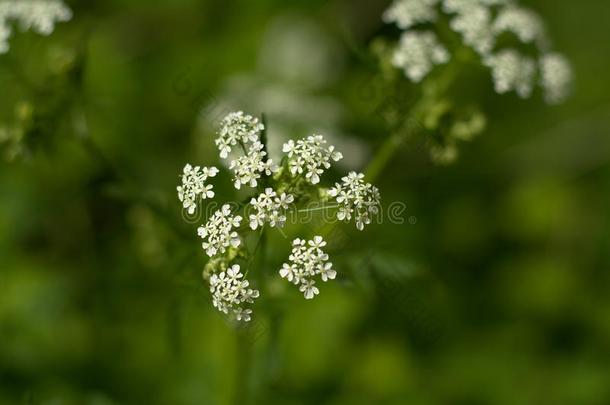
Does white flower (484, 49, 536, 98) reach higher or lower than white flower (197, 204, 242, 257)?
higher

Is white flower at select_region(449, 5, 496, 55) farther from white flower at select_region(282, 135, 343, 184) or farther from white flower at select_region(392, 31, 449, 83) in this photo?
white flower at select_region(282, 135, 343, 184)

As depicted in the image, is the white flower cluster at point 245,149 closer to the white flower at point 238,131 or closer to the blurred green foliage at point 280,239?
the white flower at point 238,131

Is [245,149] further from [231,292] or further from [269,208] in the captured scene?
[231,292]

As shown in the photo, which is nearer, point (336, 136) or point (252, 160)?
point (252, 160)

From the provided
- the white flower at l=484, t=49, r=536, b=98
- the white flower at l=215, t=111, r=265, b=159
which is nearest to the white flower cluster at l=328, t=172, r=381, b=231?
the white flower at l=215, t=111, r=265, b=159

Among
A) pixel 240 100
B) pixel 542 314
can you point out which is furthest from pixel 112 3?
pixel 542 314

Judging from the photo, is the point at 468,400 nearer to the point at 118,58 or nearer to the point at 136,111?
the point at 136,111

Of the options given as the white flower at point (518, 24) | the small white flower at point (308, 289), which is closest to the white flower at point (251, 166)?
the small white flower at point (308, 289)
